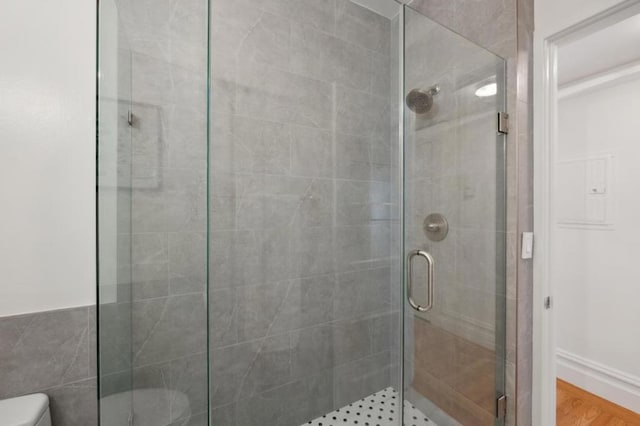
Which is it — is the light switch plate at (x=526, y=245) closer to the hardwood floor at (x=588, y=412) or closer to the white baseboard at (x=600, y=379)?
the hardwood floor at (x=588, y=412)

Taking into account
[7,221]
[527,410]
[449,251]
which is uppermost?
[7,221]

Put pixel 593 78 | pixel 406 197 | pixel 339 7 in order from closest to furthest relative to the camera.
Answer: pixel 406 197
pixel 339 7
pixel 593 78

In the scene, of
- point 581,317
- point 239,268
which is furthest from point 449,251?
point 581,317

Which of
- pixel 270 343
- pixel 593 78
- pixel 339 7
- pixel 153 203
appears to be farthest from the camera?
pixel 593 78

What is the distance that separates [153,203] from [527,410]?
1.80 metres

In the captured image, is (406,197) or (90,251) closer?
(90,251)

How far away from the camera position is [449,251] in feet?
3.93

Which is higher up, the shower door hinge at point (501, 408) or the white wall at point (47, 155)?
the white wall at point (47, 155)

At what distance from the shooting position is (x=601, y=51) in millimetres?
1897

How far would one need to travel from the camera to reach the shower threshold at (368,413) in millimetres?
1438

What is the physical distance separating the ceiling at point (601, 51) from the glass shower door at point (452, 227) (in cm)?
101

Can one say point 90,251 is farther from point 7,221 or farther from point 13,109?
point 13,109

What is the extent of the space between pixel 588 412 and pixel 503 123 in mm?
2020

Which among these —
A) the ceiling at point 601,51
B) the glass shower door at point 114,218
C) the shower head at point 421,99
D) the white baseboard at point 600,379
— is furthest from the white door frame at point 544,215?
the glass shower door at point 114,218
